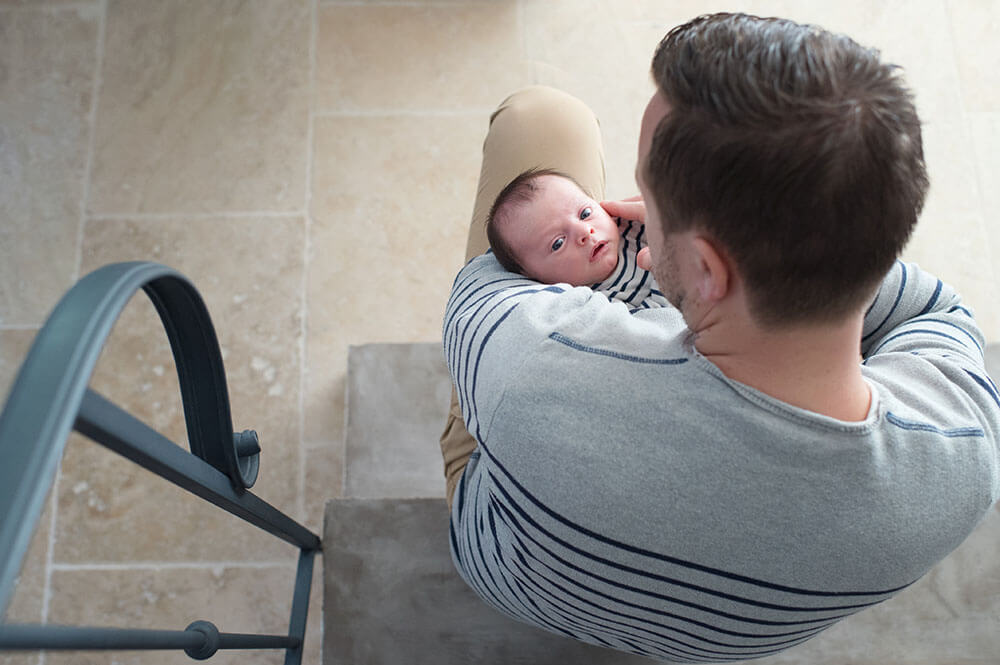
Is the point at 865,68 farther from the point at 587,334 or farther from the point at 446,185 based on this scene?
the point at 446,185

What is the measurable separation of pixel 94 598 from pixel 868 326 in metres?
1.59

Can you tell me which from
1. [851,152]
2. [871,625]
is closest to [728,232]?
[851,152]

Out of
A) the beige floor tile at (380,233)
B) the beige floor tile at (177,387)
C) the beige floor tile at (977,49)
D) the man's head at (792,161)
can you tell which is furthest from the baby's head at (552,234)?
the beige floor tile at (977,49)

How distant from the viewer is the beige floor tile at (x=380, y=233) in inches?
72.0

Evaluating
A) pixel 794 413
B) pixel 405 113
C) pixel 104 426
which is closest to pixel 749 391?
pixel 794 413

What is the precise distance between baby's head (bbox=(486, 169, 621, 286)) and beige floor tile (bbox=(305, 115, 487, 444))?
713mm

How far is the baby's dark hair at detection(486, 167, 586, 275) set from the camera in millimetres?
1149

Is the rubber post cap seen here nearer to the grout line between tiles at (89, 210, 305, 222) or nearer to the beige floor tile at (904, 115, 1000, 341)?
the grout line between tiles at (89, 210, 305, 222)

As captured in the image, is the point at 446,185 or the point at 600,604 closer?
the point at 600,604

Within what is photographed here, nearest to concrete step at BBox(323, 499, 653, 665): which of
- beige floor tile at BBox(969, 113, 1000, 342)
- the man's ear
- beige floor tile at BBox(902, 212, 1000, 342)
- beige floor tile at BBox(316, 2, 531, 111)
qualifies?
the man's ear

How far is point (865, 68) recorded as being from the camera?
572 millimetres

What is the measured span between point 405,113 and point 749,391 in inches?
62.8

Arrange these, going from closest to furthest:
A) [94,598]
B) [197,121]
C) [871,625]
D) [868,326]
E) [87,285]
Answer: [87,285]
[868,326]
[871,625]
[94,598]
[197,121]

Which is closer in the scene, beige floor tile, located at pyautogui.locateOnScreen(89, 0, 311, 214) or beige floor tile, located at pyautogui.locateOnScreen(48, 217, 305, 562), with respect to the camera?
beige floor tile, located at pyautogui.locateOnScreen(48, 217, 305, 562)
